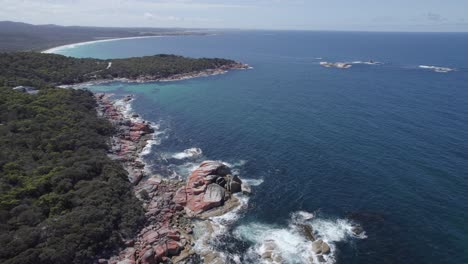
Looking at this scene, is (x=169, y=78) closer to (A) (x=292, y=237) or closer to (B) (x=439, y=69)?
(A) (x=292, y=237)

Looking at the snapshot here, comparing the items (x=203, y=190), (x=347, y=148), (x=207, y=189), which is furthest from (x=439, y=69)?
(x=203, y=190)

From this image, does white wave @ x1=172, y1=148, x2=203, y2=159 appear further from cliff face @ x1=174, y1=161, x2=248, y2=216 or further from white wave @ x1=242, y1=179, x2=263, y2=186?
white wave @ x1=242, y1=179, x2=263, y2=186

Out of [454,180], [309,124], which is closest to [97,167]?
[309,124]

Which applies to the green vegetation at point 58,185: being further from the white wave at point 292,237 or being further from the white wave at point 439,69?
the white wave at point 439,69

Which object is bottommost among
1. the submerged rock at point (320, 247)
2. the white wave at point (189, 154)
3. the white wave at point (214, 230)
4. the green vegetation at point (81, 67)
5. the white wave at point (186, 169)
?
the white wave at point (214, 230)

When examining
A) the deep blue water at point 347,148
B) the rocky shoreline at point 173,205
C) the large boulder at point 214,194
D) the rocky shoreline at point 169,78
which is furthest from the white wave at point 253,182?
the rocky shoreline at point 169,78

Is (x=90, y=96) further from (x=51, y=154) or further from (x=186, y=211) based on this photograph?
(x=186, y=211)

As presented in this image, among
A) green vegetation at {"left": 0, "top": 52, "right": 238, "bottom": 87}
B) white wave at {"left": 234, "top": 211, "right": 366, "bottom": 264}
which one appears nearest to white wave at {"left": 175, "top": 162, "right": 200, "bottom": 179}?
white wave at {"left": 234, "top": 211, "right": 366, "bottom": 264}
